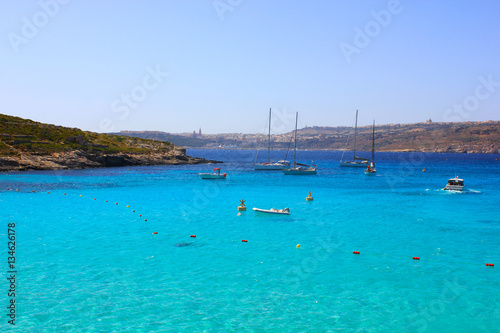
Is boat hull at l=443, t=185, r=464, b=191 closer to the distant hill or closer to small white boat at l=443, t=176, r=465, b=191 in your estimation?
small white boat at l=443, t=176, r=465, b=191

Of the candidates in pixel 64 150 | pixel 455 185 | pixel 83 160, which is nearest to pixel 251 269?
pixel 455 185

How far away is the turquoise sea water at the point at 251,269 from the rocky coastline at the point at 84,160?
50428 mm

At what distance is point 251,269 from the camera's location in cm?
2325

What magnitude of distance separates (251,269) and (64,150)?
312 feet

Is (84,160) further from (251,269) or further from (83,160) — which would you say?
(251,269)

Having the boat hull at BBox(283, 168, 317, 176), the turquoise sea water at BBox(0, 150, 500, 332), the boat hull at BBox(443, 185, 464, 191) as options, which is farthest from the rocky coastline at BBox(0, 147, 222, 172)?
the boat hull at BBox(443, 185, 464, 191)

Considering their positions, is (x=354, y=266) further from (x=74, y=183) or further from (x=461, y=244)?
(x=74, y=183)

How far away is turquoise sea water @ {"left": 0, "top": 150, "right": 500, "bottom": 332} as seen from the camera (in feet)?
54.5

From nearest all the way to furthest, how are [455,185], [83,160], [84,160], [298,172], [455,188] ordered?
[455,188] → [455,185] → [298,172] → [83,160] → [84,160]

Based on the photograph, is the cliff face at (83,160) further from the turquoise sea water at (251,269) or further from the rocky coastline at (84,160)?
the turquoise sea water at (251,269)

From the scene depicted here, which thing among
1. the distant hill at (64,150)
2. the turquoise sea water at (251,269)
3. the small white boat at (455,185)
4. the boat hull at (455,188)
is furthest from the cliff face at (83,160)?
the small white boat at (455,185)

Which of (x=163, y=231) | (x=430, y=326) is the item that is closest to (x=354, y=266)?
(x=430, y=326)

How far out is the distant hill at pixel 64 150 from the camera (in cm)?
9262

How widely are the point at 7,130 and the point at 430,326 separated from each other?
116094 mm
